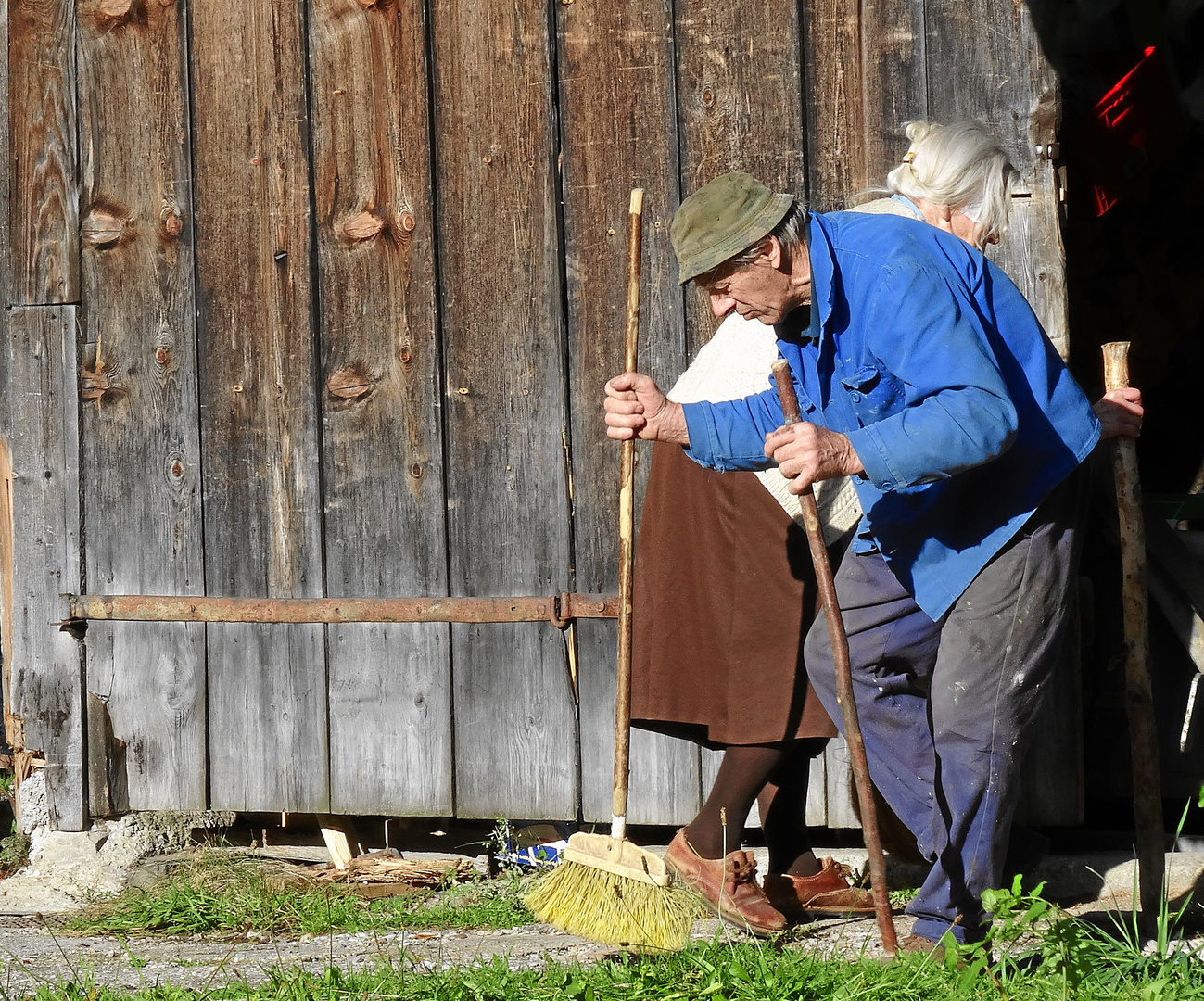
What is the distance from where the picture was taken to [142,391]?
3.56m

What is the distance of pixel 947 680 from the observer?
248 cm

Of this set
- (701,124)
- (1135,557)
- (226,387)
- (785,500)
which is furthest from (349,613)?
(1135,557)

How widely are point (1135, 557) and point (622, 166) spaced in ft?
5.30

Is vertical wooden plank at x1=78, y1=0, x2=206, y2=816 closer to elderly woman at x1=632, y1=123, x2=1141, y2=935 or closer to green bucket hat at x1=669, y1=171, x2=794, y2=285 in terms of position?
elderly woman at x1=632, y1=123, x2=1141, y2=935

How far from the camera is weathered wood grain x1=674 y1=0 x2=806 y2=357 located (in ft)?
10.6

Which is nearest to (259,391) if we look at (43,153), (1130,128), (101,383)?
(101,383)

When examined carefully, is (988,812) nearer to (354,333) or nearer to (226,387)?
(354,333)

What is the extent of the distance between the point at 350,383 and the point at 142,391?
0.62 m

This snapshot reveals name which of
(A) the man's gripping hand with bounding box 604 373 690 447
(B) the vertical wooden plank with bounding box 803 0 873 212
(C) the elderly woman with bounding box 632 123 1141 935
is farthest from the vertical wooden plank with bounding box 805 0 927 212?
(A) the man's gripping hand with bounding box 604 373 690 447

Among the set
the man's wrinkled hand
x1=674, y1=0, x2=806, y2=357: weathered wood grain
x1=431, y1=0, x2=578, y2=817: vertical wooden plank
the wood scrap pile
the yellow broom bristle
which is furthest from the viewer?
the wood scrap pile

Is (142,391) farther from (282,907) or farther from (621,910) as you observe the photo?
(621,910)

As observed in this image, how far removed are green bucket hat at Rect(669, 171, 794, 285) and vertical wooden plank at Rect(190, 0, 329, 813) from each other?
4.86 feet

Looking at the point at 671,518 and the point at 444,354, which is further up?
the point at 444,354

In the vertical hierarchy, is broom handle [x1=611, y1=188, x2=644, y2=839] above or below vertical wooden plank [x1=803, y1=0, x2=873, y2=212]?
below
